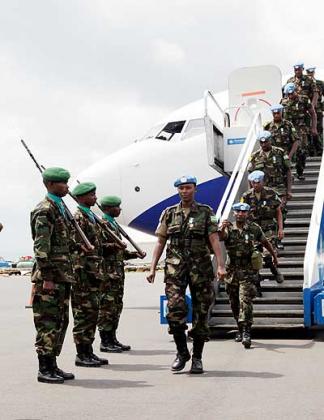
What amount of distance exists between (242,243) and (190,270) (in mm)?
2049

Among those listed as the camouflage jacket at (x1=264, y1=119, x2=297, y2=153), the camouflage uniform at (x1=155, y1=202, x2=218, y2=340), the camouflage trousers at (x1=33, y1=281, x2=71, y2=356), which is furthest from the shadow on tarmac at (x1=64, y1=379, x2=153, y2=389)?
the camouflage jacket at (x1=264, y1=119, x2=297, y2=153)

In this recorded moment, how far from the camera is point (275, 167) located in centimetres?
1104

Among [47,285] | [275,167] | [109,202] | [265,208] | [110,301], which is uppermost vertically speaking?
[275,167]

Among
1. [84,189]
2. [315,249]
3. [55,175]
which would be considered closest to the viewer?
[55,175]

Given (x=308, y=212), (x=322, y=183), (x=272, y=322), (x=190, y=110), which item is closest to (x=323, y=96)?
(x=190, y=110)

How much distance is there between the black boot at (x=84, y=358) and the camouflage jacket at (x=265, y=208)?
347 cm

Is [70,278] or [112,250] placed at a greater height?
[112,250]

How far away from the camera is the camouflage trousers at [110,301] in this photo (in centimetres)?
838

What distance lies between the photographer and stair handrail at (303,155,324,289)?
896cm

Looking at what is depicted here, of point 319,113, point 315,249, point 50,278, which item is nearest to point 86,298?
point 50,278

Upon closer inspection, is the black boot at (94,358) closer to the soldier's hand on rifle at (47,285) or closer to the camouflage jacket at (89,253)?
the camouflage jacket at (89,253)

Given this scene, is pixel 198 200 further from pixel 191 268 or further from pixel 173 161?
pixel 191 268

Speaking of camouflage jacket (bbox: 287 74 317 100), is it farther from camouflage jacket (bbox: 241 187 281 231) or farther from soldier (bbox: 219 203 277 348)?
soldier (bbox: 219 203 277 348)

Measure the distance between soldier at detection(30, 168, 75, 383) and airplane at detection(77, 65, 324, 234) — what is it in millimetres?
7317
